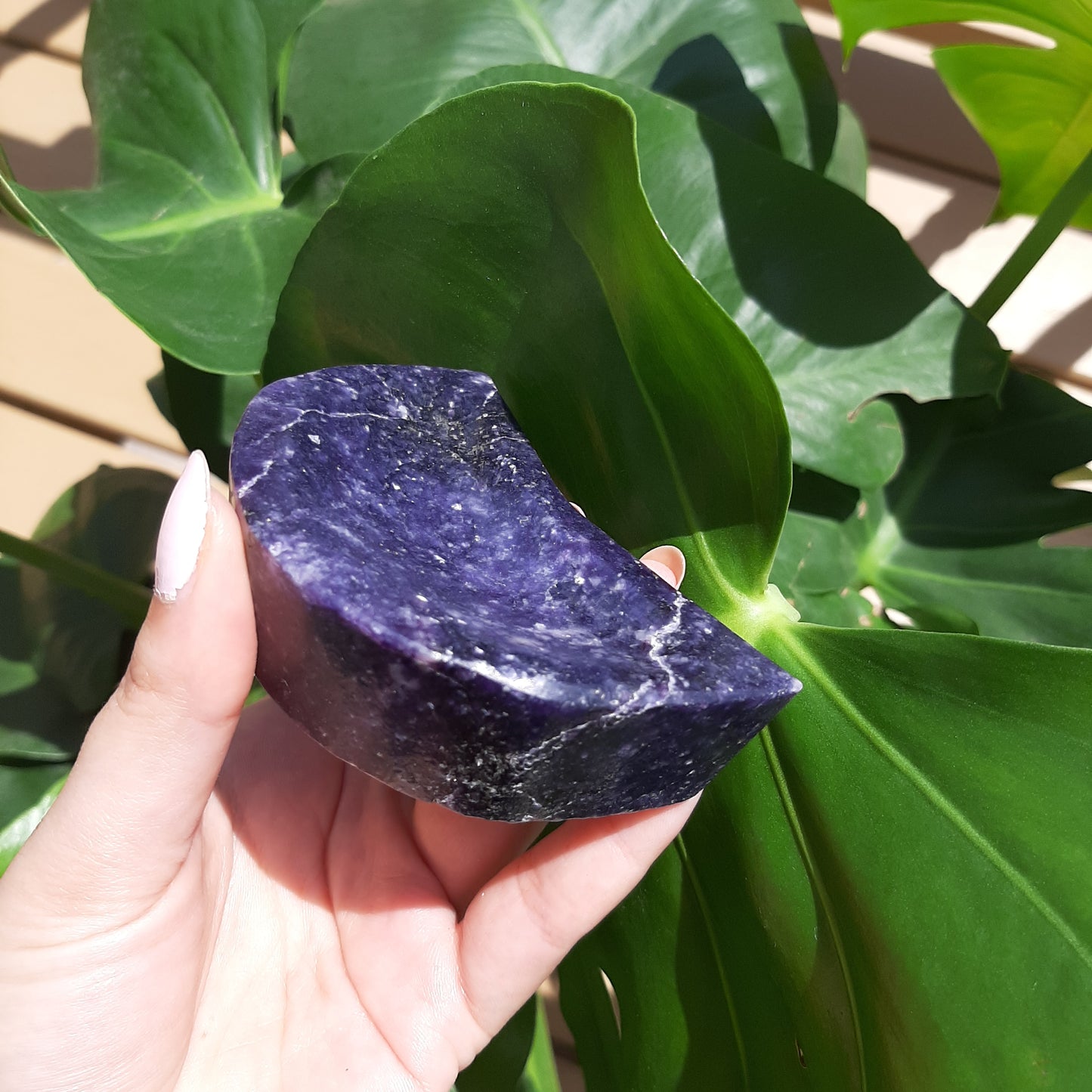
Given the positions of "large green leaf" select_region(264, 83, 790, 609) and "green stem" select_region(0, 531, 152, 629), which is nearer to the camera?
"large green leaf" select_region(264, 83, 790, 609)

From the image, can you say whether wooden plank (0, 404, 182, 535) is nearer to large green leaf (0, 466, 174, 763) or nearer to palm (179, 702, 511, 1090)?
large green leaf (0, 466, 174, 763)

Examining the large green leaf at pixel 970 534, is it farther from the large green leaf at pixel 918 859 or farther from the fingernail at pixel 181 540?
the fingernail at pixel 181 540

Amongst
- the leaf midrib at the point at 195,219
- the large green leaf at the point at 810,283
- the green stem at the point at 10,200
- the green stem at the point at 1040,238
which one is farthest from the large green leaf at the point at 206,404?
the green stem at the point at 1040,238

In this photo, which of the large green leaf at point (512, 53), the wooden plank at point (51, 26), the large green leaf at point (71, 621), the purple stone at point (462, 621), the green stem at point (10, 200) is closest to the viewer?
the purple stone at point (462, 621)

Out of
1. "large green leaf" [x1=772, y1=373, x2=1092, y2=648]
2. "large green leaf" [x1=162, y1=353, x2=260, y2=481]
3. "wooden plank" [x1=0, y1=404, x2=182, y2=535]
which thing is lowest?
"wooden plank" [x1=0, y1=404, x2=182, y2=535]

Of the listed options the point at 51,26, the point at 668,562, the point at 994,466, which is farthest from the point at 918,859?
the point at 51,26

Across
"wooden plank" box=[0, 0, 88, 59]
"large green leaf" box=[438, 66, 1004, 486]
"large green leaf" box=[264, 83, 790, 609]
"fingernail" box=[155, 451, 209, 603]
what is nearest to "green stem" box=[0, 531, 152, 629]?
"large green leaf" box=[264, 83, 790, 609]
